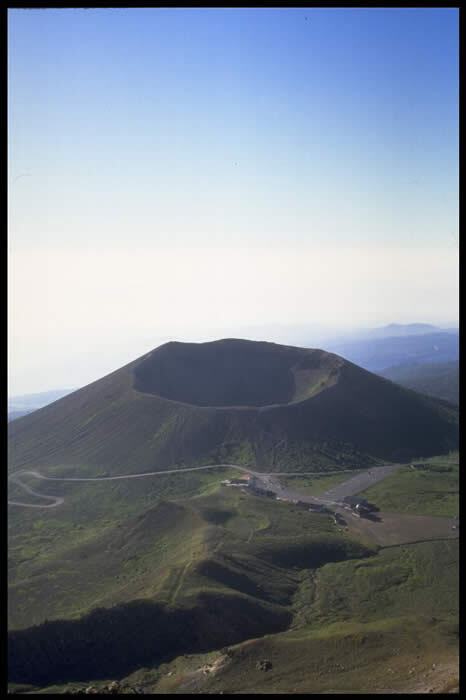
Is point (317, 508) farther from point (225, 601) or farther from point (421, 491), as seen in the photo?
point (225, 601)

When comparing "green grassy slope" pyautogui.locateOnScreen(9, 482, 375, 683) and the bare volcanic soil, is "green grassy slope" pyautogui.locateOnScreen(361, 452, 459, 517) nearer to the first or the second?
"green grassy slope" pyautogui.locateOnScreen(9, 482, 375, 683)

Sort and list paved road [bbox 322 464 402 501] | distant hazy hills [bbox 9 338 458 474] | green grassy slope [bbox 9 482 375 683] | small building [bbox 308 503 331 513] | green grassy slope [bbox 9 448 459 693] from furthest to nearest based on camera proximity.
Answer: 1. distant hazy hills [bbox 9 338 458 474]
2. paved road [bbox 322 464 402 501]
3. small building [bbox 308 503 331 513]
4. green grassy slope [bbox 9 482 375 683]
5. green grassy slope [bbox 9 448 459 693]

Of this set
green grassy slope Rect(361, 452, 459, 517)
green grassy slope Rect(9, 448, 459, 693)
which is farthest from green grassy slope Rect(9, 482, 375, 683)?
green grassy slope Rect(361, 452, 459, 517)

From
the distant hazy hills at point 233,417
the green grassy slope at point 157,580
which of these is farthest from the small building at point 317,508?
the distant hazy hills at point 233,417

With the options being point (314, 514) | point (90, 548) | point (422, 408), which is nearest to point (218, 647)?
point (90, 548)

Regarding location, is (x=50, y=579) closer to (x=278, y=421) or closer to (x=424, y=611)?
(x=424, y=611)
